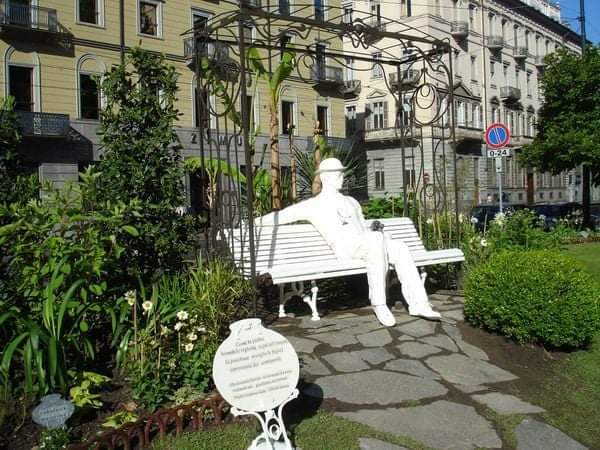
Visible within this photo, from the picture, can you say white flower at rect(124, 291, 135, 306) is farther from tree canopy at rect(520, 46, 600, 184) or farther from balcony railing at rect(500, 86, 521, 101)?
balcony railing at rect(500, 86, 521, 101)

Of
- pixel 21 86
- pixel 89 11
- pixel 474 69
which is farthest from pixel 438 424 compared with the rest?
pixel 474 69

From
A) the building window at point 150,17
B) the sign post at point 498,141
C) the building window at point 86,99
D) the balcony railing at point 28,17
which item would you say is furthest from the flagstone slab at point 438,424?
the building window at point 150,17

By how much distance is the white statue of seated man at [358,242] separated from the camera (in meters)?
6.19

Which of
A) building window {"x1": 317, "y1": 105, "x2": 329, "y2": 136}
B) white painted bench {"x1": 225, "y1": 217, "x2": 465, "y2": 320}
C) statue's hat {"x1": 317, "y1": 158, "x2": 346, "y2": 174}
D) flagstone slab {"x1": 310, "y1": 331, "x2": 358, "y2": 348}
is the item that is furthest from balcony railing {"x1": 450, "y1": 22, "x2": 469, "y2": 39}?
flagstone slab {"x1": 310, "y1": 331, "x2": 358, "y2": 348}

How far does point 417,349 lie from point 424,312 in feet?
2.90

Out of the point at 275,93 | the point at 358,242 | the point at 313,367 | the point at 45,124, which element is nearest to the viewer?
the point at 313,367

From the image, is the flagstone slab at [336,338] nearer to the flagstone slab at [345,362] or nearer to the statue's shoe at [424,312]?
the flagstone slab at [345,362]

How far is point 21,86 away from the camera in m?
23.9

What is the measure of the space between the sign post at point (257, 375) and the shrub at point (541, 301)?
2.77 m

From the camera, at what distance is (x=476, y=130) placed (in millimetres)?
42969

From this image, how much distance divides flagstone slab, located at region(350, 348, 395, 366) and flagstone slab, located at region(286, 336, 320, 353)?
0.38 meters

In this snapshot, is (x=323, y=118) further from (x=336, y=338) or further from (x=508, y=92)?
(x=336, y=338)

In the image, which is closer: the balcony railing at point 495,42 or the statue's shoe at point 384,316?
the statue's shoe at point 384,316

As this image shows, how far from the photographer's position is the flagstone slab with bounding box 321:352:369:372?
4922 millimetres
